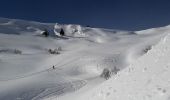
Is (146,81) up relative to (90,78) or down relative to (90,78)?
up

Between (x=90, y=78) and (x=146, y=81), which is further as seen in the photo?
(x=90, y=78)

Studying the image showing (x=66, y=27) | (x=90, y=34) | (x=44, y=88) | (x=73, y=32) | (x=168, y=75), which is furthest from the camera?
(x=66, y=27)

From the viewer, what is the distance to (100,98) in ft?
40.9

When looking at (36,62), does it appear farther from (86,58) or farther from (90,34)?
(90,34)

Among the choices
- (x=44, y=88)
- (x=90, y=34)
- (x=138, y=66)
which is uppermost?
(x=90, y=34)

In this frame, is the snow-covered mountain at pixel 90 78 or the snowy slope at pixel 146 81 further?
the snow-covered mountain at pixel 90 78

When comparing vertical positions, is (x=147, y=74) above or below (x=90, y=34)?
below

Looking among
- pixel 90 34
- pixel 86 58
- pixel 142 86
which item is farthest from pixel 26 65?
pixel 90 34

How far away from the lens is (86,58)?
35000mm

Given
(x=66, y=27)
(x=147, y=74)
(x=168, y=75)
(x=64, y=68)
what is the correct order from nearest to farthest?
(x=168, y=75) < (x=147, y=74) < (x=64, y=68) < (x=66, y=27)

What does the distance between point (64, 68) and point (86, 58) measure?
19.0ft

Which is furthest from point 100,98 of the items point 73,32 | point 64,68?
point 73,32

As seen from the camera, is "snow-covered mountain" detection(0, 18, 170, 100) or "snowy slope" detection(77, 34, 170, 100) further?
"snow-covered mountain" detection(0, 18, 170, 100)

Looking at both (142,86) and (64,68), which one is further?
(64,68)
